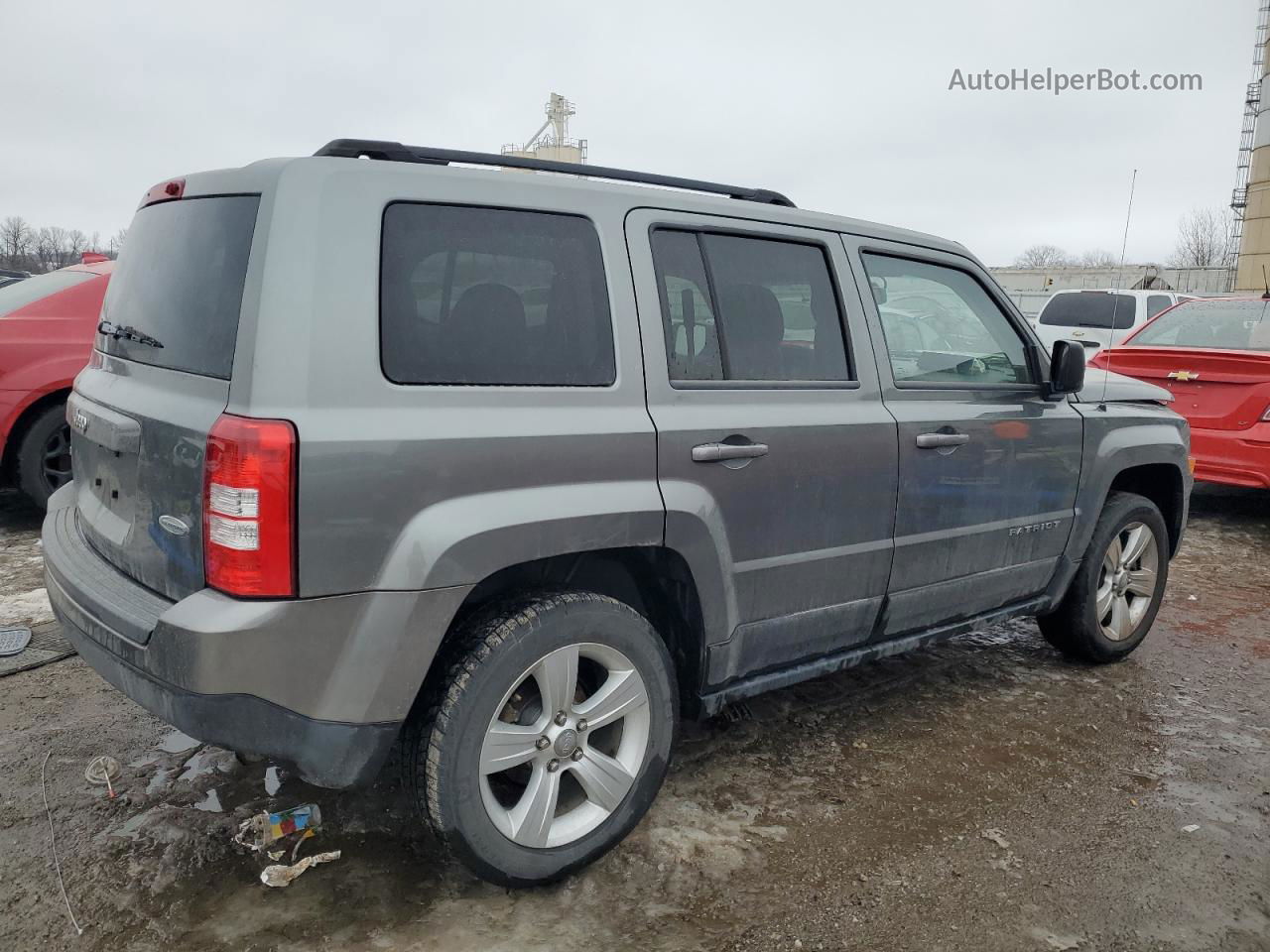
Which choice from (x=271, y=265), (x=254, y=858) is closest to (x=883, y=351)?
(x=271, y=265)

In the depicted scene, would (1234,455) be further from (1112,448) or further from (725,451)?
(725,451)

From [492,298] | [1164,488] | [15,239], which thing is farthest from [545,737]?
[15,239]

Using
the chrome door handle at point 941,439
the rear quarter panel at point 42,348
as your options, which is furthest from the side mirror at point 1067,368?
the rear quarter panel at point 42,348

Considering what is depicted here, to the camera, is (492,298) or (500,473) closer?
(500,473)

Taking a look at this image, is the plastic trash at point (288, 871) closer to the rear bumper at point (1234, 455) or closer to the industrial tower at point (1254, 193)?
the rear bumper at point (1234, 455)

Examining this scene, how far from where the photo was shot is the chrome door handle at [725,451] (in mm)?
2678

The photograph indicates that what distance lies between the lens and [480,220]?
2.44 metres

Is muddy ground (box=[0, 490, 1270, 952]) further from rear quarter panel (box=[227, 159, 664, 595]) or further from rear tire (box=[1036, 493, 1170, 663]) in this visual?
rear quarter panel (box=[227, 159, 664, 595])

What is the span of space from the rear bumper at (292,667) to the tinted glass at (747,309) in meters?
1.05

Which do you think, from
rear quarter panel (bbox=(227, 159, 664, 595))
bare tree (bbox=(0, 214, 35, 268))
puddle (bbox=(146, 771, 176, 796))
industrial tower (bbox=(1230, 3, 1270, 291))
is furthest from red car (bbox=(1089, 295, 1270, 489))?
bare tree (bbox=(0, 214, 35, 268))

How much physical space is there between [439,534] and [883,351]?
1.78 metres

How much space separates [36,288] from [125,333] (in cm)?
409

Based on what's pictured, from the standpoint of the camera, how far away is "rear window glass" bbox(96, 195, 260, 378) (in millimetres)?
2254

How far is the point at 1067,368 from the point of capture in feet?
12.0
